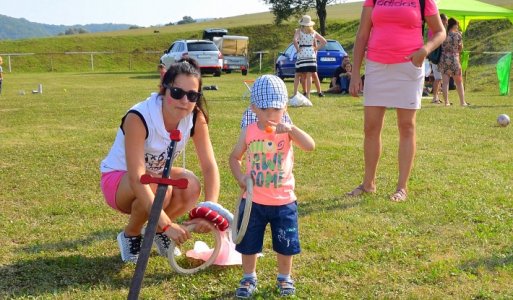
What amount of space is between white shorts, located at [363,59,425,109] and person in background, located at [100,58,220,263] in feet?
6.18

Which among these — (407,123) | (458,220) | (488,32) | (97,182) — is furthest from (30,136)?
(488,32)

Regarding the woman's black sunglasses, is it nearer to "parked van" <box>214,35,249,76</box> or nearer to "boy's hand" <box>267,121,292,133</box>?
"boy's hand" <box>267,121,292,133</box>

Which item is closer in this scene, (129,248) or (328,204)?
(129,248)

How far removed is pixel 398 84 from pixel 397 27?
45cm

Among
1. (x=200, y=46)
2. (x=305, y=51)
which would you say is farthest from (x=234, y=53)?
(x=305, y=51)

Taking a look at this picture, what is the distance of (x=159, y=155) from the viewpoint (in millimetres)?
3605

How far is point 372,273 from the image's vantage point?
11.6ft

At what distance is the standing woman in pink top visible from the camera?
491 centimetres

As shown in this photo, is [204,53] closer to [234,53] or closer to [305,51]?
[234,53]

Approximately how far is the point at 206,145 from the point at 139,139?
499 millimetres

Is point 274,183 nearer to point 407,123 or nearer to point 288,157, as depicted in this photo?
point 288,157

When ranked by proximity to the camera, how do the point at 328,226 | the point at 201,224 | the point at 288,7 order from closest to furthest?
1. the point at 201,224
2. the point at 328,226
3. the point at 288,7

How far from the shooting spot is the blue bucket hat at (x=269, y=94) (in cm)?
315

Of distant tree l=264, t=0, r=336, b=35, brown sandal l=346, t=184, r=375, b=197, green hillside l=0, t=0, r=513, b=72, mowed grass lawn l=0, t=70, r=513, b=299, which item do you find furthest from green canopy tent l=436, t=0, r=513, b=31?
distant tree l=264, t=0, r=336, b=35
